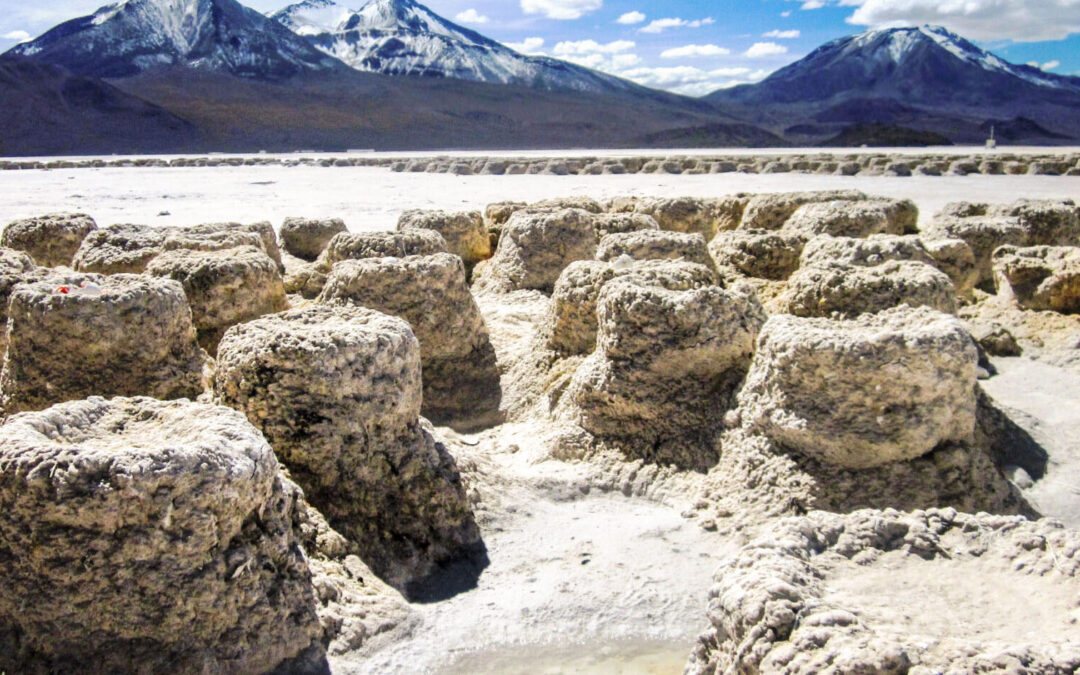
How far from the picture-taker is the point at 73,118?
35062 mm

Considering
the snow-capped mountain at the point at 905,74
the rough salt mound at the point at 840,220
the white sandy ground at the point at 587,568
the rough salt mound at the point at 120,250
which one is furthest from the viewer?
the snow-capped mountain at the point at 905,74

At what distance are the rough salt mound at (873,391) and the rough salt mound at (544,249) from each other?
111 inches

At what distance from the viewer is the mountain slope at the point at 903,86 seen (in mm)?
65312

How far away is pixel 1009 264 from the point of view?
5.77 m

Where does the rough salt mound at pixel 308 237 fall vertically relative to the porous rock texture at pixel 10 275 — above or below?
below

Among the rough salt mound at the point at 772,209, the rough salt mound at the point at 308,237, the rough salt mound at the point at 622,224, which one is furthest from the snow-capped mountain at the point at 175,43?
the rough salt mound at the point at 622,224

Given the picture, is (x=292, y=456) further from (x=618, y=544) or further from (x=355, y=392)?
(x=618, y=544)

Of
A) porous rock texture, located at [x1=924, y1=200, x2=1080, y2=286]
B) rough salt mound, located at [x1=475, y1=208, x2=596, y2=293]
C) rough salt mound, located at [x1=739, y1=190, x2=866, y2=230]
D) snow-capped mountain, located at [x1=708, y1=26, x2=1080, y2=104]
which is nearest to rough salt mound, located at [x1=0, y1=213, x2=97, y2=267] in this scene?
rough salt mound, located at [x1=475, y1=208, x2=596, y2=293]

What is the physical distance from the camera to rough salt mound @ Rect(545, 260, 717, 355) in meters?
4.20

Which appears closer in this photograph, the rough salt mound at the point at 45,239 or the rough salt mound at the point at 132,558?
the rough salt mound at the point at 132,558

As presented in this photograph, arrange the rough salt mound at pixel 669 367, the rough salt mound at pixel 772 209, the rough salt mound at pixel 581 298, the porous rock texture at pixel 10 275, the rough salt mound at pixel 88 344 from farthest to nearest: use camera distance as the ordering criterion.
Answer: the rough salt mound at pixel 772 209, the rough salt mound at pixel 581 298, the porous rock texture at pixel 10 275, the rough salt mound at pixel 669 367, the rough salt mound at pixel 88 344

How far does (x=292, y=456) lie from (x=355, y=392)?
0.89ft

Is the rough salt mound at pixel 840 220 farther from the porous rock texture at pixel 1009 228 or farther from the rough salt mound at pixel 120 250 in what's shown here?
the rough salt mound at pixel 120 250

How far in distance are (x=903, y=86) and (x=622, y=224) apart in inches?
3201
